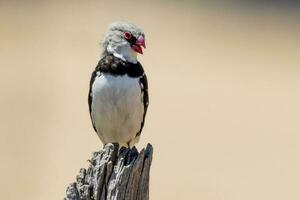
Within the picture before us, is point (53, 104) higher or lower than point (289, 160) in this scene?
higher

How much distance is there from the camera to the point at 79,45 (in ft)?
47.0

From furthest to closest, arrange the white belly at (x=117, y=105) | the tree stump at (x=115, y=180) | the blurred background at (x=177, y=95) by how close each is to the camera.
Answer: the blurred background at (x=177, y=95), the white belly at (x=117, y=105), the tree stump at (x=115, y=180)

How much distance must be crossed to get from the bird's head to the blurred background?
3577mm

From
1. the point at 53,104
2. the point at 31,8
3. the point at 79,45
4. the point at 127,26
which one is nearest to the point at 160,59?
the point at 79,45

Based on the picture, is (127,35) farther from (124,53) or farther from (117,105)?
(117,105)

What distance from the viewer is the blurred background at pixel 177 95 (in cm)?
1061

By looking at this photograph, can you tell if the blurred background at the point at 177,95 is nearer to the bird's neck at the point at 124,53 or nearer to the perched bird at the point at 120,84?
the perched bird at the point at 120,84

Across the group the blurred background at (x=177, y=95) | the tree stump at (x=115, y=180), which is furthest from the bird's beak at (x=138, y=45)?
the blurred background at (x=177, y=95)

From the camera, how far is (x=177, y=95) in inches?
501

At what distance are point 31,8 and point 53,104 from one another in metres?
4.36

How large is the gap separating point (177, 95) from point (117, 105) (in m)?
6.11

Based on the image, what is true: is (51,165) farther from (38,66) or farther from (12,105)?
(38,66)

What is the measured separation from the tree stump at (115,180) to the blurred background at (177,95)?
5027 mm

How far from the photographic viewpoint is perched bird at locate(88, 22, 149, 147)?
21.6 feet
